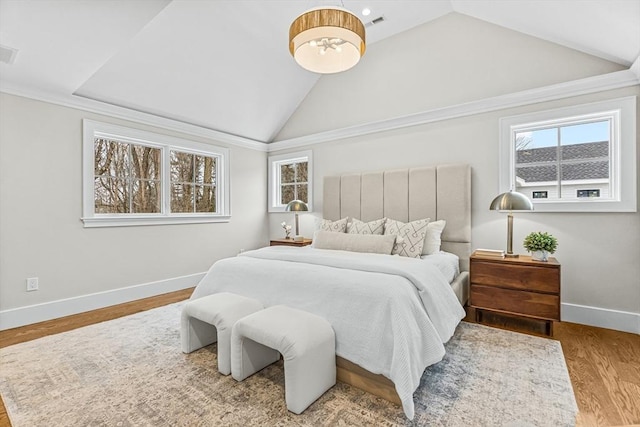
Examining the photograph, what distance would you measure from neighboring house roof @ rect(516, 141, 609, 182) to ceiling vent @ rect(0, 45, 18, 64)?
483cm

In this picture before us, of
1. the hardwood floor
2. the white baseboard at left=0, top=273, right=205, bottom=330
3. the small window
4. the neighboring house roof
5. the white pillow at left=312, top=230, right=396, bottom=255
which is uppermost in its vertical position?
the neighboring house roof

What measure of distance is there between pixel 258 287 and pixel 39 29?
2.69 metres

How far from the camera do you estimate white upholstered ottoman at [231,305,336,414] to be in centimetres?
164

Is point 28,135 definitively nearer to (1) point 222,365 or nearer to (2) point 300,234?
(1) point 222,365

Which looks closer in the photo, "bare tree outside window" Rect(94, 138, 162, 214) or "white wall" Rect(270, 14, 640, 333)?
"white wall" Rect(270, 14, 640, 333)

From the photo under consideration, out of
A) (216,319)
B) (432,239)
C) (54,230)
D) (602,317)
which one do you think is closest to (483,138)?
(432,239)

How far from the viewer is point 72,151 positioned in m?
3.33

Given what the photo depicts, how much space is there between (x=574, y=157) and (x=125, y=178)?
5149 mm

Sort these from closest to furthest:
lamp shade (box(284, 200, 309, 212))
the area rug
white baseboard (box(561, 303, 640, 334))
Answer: the area rug, white baseboard (box(561, 303, 640, 334)), lamp shade (box(284, 200, 309, 212))

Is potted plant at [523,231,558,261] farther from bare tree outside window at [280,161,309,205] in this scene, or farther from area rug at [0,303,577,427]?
bare tree outside window at [280,161,309,205]

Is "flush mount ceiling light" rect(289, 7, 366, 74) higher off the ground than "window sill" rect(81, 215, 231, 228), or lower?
higher

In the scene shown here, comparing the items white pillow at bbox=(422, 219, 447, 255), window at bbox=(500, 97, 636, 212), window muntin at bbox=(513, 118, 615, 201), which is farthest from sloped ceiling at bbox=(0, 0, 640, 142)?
white pillow at bbox=(422, 219, 447, 255)

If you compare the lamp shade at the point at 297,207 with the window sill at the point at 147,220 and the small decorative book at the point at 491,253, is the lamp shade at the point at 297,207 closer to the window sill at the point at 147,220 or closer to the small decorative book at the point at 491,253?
the window sill at the point at 147,220

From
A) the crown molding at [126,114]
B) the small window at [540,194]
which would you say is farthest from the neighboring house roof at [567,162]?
the crown molding at [126,114]
